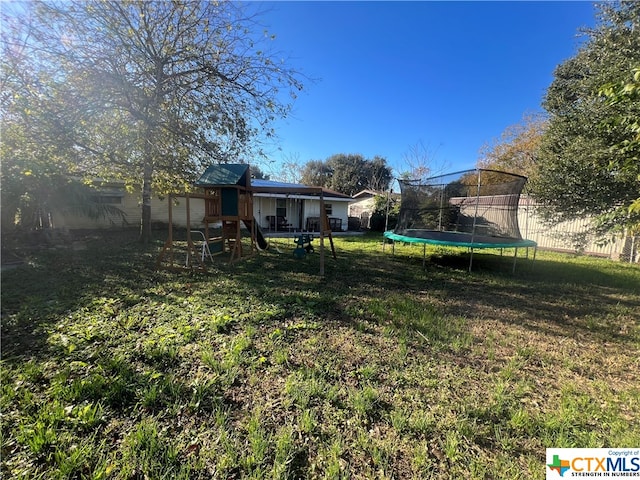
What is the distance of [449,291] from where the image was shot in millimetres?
5184

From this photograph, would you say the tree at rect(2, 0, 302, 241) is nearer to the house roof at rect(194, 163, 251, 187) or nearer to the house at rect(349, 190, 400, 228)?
the house roof at rect(194, 163, 251, 187)

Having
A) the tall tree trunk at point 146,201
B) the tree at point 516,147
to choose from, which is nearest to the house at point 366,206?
the tree at point 516,147

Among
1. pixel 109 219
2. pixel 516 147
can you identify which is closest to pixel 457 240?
pixel 109 219

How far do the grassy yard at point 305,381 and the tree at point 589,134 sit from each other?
14.7 ft

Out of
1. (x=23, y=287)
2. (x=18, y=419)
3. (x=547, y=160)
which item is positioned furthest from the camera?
(x=547, y=160)

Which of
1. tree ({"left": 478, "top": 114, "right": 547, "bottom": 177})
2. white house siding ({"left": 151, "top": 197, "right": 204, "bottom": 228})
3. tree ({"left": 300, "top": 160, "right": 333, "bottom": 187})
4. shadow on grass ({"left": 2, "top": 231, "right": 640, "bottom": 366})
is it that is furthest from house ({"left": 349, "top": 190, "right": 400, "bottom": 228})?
shadow on grass ({"left": 2, "top": 231, "right": 640, "bottom": 366})

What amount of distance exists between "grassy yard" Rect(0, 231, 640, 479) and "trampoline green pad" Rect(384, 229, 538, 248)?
6.68 ft

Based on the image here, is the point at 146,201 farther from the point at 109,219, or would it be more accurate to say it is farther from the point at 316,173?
the point at 316,173

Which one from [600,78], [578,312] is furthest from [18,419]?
[600,78]

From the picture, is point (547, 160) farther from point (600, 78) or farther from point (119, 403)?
point (119, 403)

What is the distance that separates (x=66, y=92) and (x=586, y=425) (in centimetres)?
1006

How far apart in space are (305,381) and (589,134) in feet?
32.5

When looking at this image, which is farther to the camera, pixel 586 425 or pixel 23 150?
pixel 23 150

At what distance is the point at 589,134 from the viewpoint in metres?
7.51
